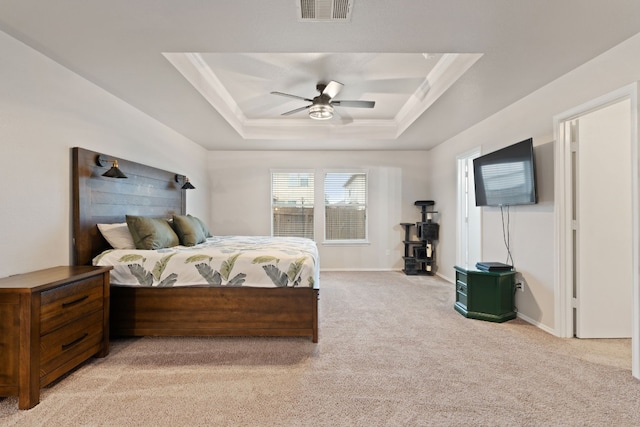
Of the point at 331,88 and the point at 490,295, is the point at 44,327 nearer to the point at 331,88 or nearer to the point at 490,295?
the point at 331,88

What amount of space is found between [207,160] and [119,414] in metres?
5.00

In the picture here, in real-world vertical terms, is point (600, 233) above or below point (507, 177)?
below

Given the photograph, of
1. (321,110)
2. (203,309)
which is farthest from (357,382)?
(321,110)

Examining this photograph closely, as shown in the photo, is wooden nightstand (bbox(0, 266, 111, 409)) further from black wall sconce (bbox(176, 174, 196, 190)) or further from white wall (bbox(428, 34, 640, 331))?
white wall (bbox(428, 34, 640, 331))

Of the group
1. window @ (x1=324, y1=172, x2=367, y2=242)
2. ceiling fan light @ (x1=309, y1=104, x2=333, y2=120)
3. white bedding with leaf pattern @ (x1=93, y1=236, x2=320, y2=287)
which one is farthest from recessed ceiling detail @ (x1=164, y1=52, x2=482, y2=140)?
white bedding with leaf pattern @ (x1=93, y1=236, x2=320, y2=287)

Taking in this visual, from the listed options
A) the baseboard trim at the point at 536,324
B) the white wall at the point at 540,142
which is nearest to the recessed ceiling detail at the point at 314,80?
the white wall at the point at 540,142

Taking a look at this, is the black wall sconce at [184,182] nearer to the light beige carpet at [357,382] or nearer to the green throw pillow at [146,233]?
the green throw pillow at [146,233]

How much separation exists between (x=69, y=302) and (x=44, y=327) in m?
0.23

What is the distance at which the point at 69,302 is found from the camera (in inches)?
83.8

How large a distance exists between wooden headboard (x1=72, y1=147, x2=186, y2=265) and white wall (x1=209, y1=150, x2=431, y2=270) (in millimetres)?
1972

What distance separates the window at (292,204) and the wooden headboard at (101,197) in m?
2.39

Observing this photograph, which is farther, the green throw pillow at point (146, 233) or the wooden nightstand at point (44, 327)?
the green throw pillow at point (146, 233)

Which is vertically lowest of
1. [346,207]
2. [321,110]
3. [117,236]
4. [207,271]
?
[207,271]

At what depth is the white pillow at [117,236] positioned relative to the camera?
3.01 m
